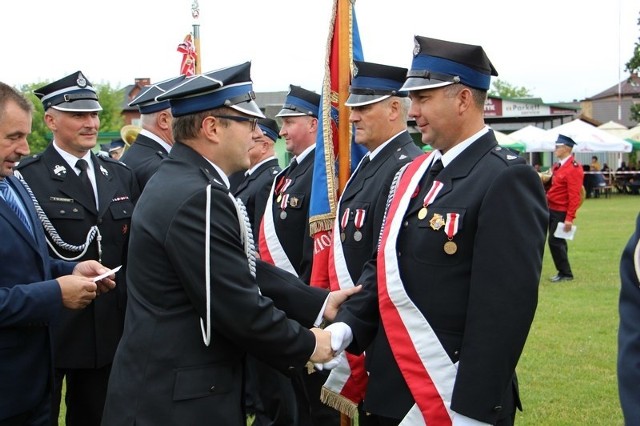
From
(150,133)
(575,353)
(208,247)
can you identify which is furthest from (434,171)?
(575,353)

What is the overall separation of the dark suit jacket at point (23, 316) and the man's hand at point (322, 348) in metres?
1.19

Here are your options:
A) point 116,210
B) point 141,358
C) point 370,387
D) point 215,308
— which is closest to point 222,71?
point 215,308

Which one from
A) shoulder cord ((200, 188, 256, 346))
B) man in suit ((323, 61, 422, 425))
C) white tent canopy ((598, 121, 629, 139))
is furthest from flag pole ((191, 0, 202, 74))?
white tent canopy ((598, 121, 629, 139))

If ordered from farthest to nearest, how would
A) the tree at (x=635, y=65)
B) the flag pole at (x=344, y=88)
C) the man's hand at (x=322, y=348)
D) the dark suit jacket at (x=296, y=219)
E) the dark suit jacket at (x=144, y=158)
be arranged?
the tree at (x=635, y=65)
the dark suit jacket at (x=296, y=219)
the dark suit jacket at (x=144, y=158)
the flag pole at (x=344, y=88)
the man's hand at (x=322, y=348)

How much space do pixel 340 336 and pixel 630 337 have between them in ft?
4.69

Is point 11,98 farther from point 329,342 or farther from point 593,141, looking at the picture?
point 593,141

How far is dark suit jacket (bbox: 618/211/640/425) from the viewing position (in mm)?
2188

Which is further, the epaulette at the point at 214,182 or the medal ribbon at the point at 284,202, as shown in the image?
the medal ribbon at the point at 284,202

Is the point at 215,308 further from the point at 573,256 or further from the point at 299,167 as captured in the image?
the point at 573,256

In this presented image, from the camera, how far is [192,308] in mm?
2861

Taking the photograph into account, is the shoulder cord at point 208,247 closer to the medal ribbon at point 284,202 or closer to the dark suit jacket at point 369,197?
the dark suit jacket at point 369,197

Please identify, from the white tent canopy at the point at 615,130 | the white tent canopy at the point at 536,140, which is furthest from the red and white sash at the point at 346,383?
the white tent canopy at the point at 615,130

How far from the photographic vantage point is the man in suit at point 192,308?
279 cm

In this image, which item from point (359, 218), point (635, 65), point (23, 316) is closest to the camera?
point (23, 316)
